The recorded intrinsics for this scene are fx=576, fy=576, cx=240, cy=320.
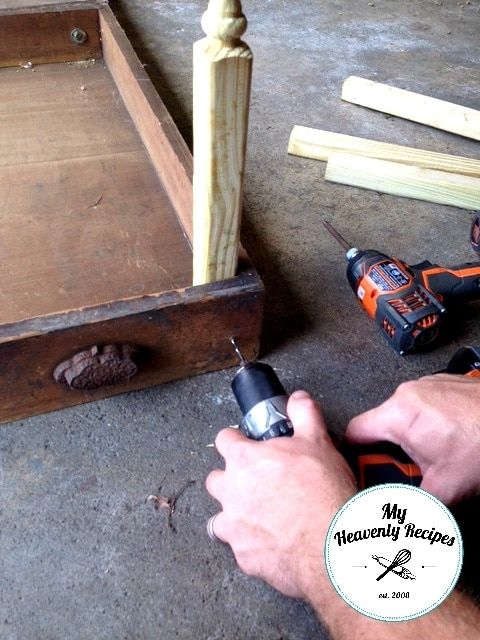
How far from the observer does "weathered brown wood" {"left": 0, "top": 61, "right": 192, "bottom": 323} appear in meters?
1.12

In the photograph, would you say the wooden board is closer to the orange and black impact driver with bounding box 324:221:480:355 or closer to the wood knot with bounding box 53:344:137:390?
the wood knot with bounding box 53:344:137:390

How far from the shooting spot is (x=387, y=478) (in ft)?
2.64

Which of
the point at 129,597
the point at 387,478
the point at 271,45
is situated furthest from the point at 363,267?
the point at 271,45

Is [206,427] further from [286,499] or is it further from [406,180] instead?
[406,180]

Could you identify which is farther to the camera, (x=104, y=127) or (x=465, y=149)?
(x=465, y=149)

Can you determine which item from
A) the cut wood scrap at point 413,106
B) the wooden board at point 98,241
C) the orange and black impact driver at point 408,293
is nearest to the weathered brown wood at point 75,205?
the wooden board at point 98,241

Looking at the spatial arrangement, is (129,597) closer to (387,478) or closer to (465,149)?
(387,478)

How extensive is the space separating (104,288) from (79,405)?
9.2 inches

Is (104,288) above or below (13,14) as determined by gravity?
below

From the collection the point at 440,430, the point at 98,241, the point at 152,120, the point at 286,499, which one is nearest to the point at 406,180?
the point at 152,120

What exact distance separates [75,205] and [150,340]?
1.67 ft

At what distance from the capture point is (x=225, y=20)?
0.66m

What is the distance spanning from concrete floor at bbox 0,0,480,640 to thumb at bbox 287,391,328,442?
0.23m
